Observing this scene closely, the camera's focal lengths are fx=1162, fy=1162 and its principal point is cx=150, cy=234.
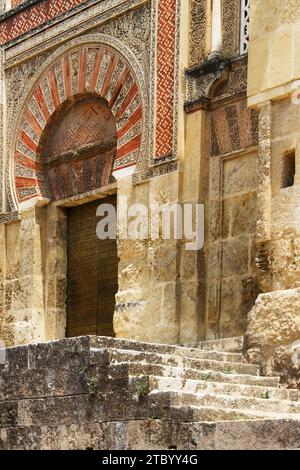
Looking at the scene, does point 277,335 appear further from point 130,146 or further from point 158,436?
point 130,146

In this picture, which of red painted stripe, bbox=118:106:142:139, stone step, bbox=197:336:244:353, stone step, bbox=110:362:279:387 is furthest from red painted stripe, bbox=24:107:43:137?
stone step, bbox=110:362:279:387

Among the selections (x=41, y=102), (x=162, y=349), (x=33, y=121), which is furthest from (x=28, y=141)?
(x=162, y=349)

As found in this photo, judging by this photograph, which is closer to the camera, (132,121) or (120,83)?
(132,121)

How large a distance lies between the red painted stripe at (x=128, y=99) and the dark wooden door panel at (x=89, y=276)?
0.91 m

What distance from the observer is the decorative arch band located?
1240cm

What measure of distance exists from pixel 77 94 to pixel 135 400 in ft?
20.1

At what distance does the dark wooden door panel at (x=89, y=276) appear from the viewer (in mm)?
12641

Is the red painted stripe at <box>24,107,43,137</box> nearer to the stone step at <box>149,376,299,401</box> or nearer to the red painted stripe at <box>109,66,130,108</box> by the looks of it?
the red painted stripe at <box>109,66,130,108</box>

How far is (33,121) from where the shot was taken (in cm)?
1379

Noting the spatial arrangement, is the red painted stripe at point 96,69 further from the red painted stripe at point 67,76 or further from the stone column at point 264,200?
the stone column at point 264,200

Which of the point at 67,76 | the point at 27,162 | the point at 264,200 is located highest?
the point at 67,76

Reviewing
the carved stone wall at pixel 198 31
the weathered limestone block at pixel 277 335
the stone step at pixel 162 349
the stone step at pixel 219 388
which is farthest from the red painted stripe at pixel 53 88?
the stone step at pixel 219 388

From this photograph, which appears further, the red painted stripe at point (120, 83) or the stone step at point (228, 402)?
the red painted stripe at point (120, 83)
